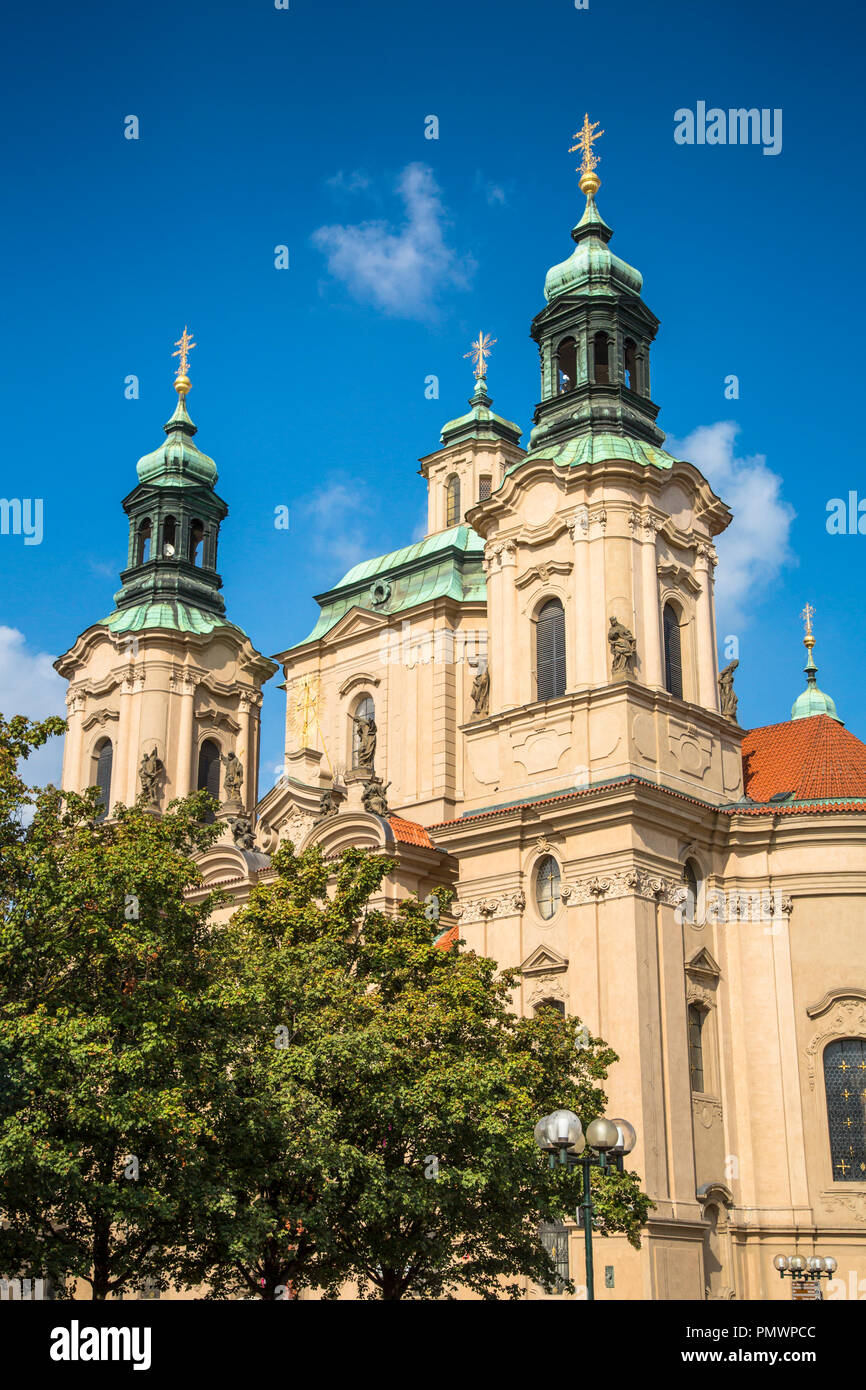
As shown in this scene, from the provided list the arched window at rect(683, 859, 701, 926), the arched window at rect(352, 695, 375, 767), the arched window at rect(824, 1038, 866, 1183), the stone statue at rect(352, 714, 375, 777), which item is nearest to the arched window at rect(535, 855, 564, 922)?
A: the arched window at rect(683, 859, 701, 926)

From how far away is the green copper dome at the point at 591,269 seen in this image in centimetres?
3897

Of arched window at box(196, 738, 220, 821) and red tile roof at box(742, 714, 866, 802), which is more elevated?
arched window at box(196, 738, 220, 821)

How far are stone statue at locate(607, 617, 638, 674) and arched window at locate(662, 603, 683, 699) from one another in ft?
6.63

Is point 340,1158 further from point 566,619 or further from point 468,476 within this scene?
point 468,476

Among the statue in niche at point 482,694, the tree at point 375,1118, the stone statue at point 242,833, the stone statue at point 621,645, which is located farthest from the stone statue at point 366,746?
the tree at point 375,1118

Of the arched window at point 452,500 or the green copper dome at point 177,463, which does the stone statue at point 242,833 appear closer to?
the arched window at point 452,500

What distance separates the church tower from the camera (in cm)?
4659

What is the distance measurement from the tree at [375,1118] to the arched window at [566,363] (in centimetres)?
1901

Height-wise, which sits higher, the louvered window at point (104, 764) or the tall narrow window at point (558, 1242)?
the louvered window at point (104, 764)

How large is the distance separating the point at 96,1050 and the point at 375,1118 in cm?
540

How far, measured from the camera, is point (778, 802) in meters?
35.0

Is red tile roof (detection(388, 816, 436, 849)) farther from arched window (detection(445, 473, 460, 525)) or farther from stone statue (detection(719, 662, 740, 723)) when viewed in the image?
arched window (detection(445, 473, 460, 525))

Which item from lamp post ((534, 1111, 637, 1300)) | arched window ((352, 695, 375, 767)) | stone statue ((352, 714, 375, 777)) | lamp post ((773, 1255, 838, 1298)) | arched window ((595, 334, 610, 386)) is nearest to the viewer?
lamp post ((534, 1111, 637, 1300))

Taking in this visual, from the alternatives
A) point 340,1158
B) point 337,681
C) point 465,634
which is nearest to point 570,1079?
point 340,1158
